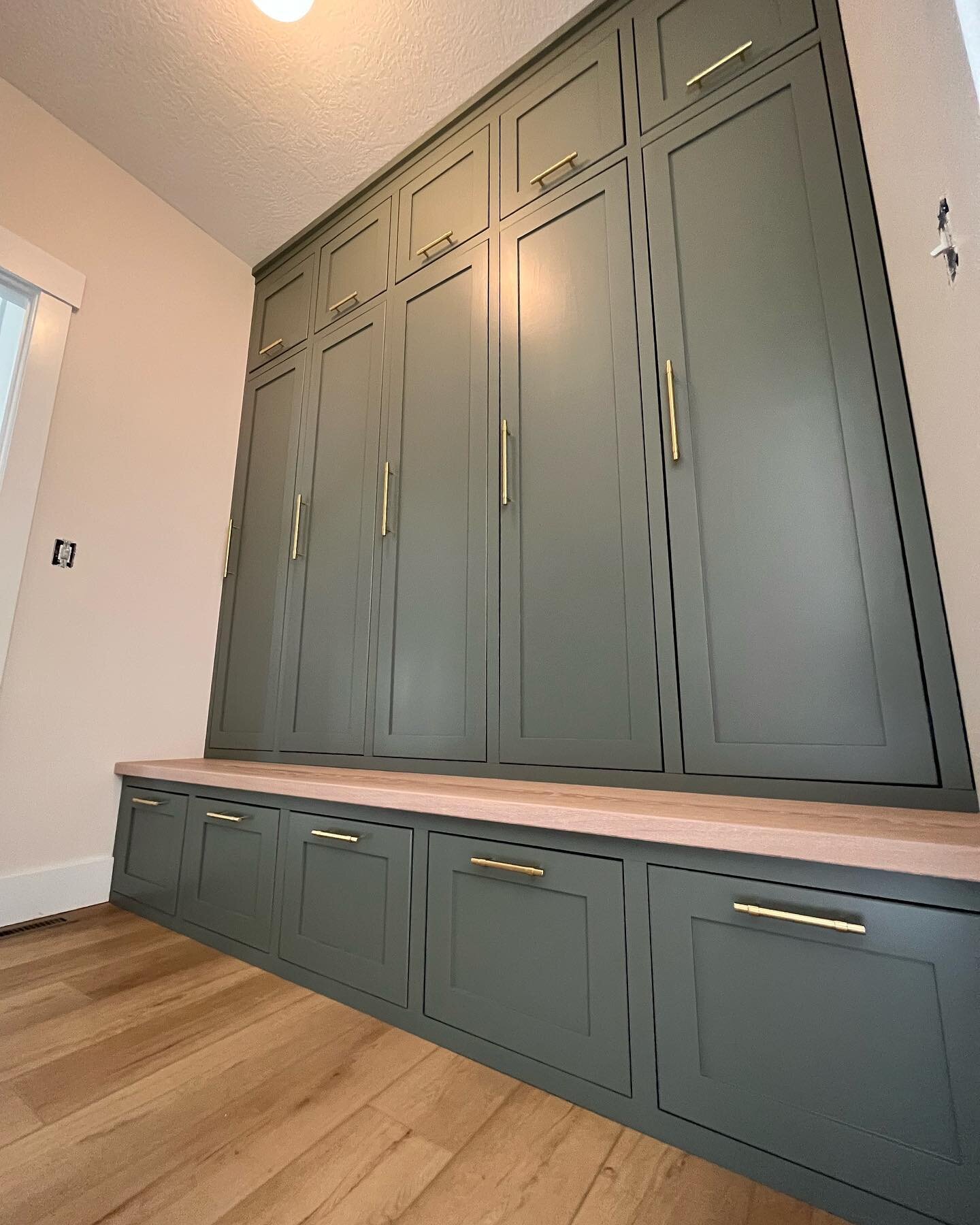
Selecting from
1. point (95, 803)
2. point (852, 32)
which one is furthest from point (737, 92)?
point (95, 803)

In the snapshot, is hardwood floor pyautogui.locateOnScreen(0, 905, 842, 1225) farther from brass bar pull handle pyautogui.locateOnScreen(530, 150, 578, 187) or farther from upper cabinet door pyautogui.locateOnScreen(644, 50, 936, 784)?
brass bar pull handle pyautogui.locateOnScreen(530, 150, 578, 187)

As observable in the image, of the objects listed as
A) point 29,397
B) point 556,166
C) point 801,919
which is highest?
point 556,166

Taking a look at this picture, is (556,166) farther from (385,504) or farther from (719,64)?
(385,504)

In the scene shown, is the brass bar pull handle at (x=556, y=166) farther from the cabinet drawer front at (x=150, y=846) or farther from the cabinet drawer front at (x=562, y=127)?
the cabinet drawer front at (x=150, y=846)

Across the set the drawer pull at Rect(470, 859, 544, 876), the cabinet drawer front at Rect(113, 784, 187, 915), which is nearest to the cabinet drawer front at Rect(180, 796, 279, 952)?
the cabinet drawer front at Rect(113, 784, 187, 915)

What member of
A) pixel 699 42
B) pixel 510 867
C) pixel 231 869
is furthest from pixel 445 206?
Answer: pixel 231 869

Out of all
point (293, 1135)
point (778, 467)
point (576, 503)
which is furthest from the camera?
point (576, 503)

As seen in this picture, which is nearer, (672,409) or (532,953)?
(532,953)

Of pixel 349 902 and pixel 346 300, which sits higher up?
pixel 346 300

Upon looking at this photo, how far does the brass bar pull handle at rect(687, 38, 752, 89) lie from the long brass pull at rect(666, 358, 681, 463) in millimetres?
800

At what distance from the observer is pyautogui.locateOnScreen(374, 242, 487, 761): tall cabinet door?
5.81 ft

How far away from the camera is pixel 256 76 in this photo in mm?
2033

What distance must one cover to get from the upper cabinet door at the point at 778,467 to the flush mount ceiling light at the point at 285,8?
1.24 m

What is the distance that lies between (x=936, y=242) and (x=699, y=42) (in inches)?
47.9
